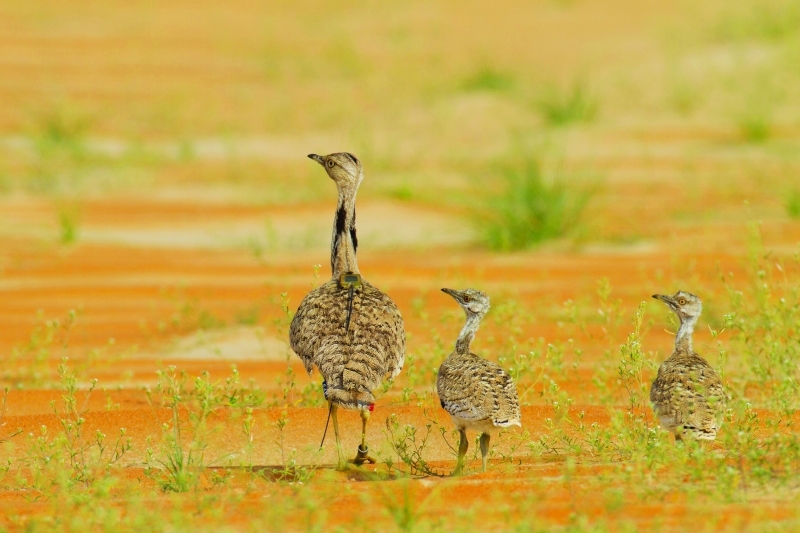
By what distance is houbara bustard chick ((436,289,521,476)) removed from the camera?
17.9ft

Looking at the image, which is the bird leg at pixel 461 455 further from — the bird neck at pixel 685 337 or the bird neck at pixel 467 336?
the bird neck at pixel 685 337

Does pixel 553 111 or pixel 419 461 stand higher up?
pixel 553 111

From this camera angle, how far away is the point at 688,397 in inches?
216

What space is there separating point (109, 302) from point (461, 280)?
9.30 feet

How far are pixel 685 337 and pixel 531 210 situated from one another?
6.20m

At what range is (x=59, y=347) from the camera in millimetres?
9211

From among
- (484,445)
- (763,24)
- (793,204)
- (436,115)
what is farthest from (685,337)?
(763,24)

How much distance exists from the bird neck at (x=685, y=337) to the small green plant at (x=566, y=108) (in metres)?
14.2

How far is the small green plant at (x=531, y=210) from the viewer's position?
1243 cm

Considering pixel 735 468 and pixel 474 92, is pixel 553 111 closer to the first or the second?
pixel 474 92

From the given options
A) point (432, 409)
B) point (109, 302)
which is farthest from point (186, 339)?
point (432, 409)

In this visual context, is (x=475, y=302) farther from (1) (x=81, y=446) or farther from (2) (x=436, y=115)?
(2) (x=436, y=115)

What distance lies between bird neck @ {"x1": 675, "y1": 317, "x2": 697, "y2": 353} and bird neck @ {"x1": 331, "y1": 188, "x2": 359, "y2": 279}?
5.47 ft

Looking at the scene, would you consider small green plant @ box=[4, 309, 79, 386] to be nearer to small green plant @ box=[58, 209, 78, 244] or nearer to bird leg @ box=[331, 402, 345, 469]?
bird leg @ box=[331, 402, 345, 469]
